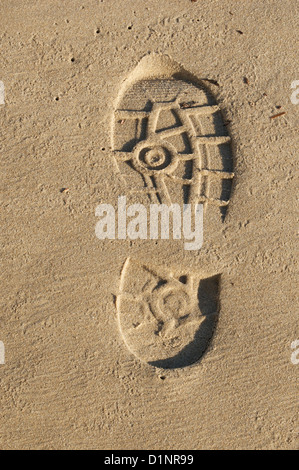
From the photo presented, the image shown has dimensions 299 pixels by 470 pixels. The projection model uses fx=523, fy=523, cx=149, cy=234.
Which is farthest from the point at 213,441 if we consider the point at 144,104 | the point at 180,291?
the point at 144,104

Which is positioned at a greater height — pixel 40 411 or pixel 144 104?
pixel 144 104

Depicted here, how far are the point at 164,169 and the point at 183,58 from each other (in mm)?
454

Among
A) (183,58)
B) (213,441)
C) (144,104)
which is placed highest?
(183,58)

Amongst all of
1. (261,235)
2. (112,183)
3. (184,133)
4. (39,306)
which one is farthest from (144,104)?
(39,306)

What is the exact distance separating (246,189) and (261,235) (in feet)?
0.60

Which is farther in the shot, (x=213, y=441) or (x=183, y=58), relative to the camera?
(x=183, y=58)

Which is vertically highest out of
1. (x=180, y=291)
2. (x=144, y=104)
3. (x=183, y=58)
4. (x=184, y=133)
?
(x=183, y=58)

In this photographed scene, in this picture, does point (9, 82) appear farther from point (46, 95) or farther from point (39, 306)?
point (39, 306)

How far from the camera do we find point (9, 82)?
6.61ft

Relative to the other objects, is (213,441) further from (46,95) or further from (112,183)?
(46,95)

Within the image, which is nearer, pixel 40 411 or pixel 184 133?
pixel 40 411

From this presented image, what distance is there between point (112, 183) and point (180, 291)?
48cm

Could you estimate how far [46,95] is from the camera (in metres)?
2.01

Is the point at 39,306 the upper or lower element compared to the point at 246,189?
lower
